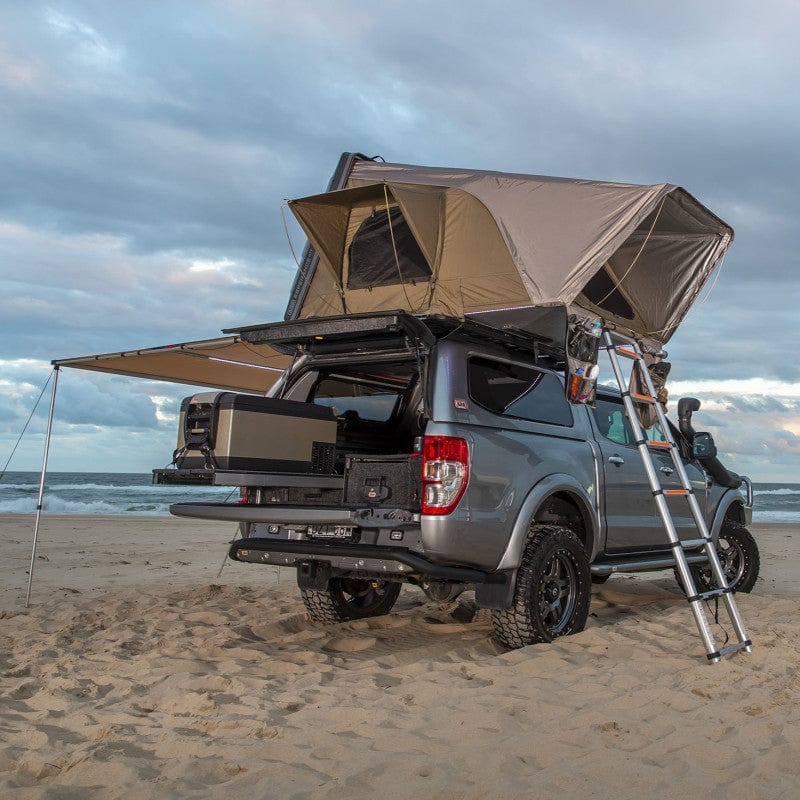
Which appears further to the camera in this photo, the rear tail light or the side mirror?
the side mirror

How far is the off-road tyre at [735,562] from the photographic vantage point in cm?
779

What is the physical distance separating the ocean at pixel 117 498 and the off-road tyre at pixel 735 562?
43.9 ft

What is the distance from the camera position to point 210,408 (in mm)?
5387

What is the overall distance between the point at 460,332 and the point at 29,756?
10.4ft

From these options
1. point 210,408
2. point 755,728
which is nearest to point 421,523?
point 210,408

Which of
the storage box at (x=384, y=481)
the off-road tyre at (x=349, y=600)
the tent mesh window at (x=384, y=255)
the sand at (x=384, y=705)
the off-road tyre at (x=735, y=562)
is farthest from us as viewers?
the off-road tyre at (x=735, y=562)

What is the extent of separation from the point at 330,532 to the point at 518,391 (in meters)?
1.50

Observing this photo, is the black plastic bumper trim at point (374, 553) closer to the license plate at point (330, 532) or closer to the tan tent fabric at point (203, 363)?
the license plate at point (330, 532)

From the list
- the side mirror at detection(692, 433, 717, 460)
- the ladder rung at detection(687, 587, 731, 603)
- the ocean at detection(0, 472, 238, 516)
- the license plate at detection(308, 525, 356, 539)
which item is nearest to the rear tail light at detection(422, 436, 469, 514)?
the license plate at detection(308, 525, 356, 539)

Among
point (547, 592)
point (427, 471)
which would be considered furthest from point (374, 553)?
point (547, 592)

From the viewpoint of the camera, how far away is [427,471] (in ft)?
15.8

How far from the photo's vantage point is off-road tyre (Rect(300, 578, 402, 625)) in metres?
6.33

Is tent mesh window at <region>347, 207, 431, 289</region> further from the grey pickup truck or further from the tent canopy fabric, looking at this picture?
the grey pickup truck


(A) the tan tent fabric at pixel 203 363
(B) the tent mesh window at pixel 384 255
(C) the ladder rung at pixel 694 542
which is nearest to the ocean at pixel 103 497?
(A) the tan tent fabric at pixel 203 363
